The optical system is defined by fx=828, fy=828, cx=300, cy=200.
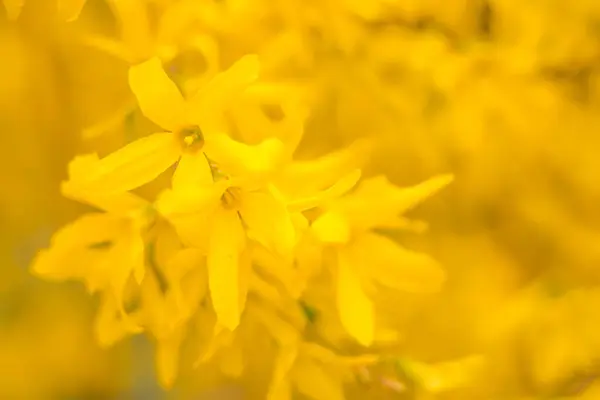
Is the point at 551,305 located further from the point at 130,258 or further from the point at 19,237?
the point at 19,237

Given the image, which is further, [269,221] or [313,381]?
[313,381]

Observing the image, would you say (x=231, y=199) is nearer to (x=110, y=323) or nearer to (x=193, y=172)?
(x=193, y=172)

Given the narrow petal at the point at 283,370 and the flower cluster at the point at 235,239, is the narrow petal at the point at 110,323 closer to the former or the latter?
the flower cluster at the point at 235,239

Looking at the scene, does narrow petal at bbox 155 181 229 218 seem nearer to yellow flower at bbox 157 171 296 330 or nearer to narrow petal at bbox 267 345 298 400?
yellow flower at bbox 157 171 296 330

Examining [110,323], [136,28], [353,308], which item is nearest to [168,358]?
[110,323]

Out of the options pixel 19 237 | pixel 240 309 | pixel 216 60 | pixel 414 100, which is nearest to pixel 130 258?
pixel 240 309

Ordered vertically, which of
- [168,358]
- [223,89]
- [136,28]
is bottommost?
[168,358]

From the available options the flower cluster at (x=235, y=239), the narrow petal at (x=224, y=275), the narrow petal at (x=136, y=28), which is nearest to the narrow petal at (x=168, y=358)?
the flower cluster at (x=235, y=239)

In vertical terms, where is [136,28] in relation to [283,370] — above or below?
above
